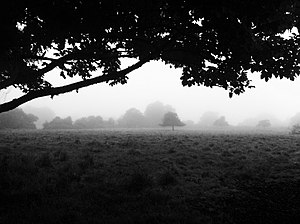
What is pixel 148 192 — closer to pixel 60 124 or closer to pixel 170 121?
pixel 170 121

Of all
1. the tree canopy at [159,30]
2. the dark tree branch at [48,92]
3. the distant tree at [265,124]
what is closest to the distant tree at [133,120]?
the distant tree at [265,124]

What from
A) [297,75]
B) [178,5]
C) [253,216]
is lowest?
[253,216]

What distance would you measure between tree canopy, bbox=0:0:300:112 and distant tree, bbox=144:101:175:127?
104 meters

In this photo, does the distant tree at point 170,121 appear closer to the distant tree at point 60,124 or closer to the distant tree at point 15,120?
the distant tree at point 60,124

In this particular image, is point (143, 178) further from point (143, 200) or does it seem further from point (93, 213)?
point (93, 213)

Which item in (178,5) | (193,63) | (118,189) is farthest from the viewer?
(193,63)

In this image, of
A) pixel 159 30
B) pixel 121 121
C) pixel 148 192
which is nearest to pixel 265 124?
pixel 121 121

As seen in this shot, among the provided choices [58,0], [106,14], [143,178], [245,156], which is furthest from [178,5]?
[245,156]

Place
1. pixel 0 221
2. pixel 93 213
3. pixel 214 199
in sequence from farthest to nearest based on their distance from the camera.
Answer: pixel 214 199
pixel 93 213
pixel 0 221

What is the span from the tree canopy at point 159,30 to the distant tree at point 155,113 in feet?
342

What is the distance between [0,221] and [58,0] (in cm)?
544

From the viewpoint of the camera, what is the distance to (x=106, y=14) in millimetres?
7719

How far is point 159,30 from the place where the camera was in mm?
9078

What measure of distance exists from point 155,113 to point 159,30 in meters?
119
